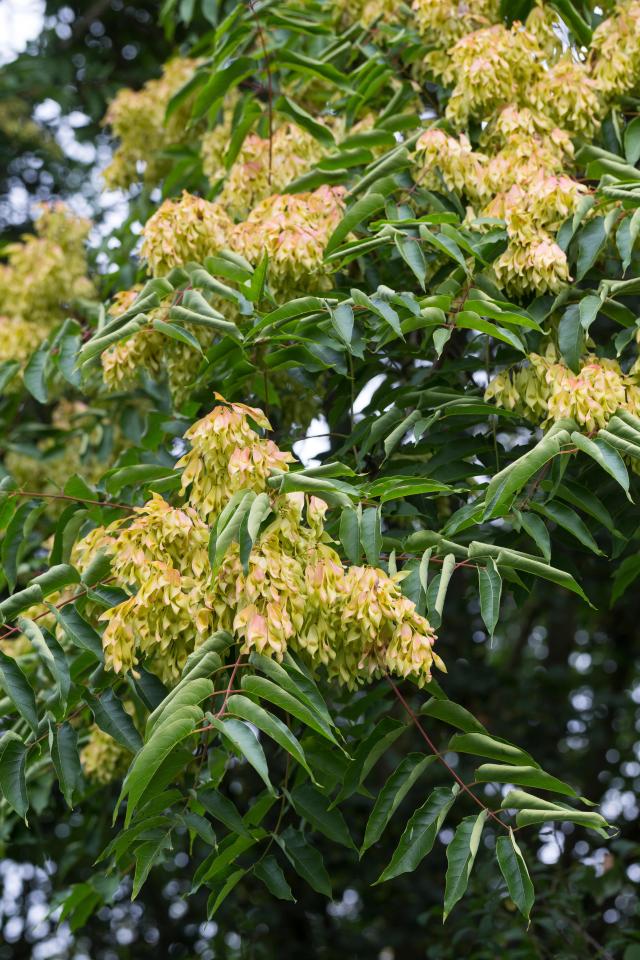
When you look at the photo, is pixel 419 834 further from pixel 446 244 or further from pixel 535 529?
pixel 446 244

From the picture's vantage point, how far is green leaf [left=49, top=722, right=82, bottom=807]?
2359mm

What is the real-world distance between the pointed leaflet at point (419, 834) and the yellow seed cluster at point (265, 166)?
6.33ft

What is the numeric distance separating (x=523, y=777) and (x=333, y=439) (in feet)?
5.36

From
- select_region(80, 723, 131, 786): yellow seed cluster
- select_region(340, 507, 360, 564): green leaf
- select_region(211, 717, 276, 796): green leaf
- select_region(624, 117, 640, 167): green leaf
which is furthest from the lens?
select_region(80, 723, 131, 786): yellow seed cluster

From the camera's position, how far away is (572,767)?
19.7 ft

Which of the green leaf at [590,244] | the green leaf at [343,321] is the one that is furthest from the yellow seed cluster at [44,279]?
the green leaf at [590,244]

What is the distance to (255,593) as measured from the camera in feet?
7.09

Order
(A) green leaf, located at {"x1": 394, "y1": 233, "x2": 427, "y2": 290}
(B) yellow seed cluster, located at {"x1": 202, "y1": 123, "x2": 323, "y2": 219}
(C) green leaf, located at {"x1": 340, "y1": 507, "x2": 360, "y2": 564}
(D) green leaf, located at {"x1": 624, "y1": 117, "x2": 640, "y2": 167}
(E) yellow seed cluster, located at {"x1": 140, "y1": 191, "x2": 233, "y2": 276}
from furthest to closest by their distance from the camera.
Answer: (B) yellow seed cluster, located at {"x1": 202, "y1": 123, "x2": 323, "y2": 219}
(D) green leaf, located at {"x1": 624, "y1": 117, "x2": 640, "y2": 167}
(E) yellow seed cluster, located at {"x1": 140, "y1": 191, "x2": 233, "y2": 276}
(A) green leaf, located at {"x1": 394, "y1": 233, "x2": 427, "y2": 290}
(C) green leaf, located at {"x1": 340, "y1": 507, "x2": 360, "y2": 564}

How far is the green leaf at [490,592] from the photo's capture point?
2334 mm

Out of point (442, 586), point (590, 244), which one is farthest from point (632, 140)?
point (442, 586)

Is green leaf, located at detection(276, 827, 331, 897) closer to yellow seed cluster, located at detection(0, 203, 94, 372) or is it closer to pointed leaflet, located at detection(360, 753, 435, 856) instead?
pointed leaflet, located at detection(360, 753, 435, 856)

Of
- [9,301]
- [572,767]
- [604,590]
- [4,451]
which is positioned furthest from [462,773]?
[9,301]

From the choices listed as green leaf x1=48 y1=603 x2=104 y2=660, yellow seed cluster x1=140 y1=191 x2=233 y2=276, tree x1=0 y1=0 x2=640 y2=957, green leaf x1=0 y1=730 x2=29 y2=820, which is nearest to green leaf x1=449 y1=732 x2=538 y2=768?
tree x1=0 y1=0 x2=640 y2=957

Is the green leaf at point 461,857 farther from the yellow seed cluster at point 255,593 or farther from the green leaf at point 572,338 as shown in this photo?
the green leaf at point 572,338
